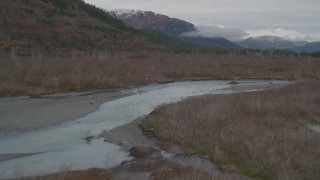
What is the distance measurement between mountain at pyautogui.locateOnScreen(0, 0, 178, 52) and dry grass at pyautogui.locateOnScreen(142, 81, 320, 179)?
60393mm

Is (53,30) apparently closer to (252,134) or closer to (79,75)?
(79,75)

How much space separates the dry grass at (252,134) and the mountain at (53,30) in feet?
198

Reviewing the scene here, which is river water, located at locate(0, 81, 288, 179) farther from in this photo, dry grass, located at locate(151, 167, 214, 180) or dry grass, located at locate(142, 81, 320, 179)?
dry grass, located at locate(142, 81, 320, 179)

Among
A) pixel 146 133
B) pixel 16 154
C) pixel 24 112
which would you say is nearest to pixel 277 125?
pixel 146 133

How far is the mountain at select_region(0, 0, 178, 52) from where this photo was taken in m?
87.9

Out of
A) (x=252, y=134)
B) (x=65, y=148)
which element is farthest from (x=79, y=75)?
(x=252, y=134)

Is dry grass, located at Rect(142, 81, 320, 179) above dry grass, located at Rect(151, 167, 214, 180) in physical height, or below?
below

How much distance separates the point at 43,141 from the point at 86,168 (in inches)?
160

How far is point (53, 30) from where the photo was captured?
98875 mm

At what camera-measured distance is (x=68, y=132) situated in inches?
682

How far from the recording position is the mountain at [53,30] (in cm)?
8789

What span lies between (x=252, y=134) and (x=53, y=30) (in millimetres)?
88540

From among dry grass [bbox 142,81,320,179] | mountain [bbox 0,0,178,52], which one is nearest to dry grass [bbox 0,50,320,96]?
dry grass [bbox 142,81,320,179]

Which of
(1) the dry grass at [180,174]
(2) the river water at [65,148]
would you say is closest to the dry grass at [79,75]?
(2) the river water at [65,148]
